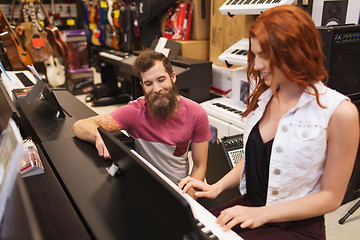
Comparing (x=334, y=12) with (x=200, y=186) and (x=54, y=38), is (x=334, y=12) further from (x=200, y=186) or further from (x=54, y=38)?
(x=54, y=38)

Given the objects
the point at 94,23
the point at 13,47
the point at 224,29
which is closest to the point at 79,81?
the point at 13,47

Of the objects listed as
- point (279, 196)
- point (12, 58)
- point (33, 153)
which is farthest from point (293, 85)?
point (12, 58)

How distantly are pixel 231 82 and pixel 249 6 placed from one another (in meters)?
0.91

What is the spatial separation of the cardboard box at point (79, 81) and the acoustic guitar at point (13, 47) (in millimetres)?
922

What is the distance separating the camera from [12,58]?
14.4ft

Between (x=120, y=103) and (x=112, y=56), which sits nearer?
(x=112, y=56)

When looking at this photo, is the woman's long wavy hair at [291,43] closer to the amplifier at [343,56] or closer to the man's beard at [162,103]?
the man's beard at [162,103]

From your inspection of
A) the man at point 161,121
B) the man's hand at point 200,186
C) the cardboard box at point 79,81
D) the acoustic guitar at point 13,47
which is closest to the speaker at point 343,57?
the man at point 161,121

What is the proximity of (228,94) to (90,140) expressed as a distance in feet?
7.19

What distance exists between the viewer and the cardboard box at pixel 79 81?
18.3ft

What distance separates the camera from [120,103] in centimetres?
506

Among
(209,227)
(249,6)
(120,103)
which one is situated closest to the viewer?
(209,227)

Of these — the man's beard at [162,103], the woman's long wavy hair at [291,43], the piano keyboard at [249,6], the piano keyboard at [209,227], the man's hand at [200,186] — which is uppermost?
the piano keyboard at [249,6]

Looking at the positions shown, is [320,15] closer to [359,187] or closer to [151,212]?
[359,187]
